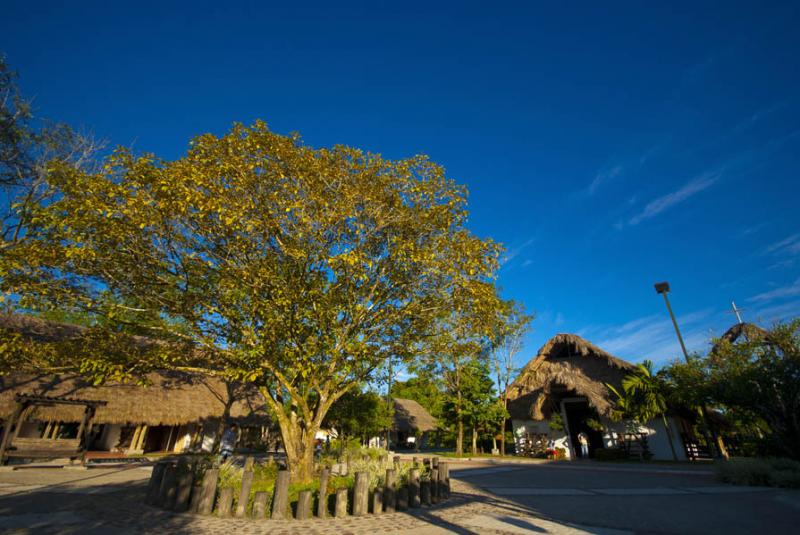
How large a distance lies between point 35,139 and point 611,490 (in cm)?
2831

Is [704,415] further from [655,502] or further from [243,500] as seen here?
[243,500]

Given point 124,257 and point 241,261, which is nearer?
point 124,257

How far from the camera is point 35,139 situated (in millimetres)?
17312

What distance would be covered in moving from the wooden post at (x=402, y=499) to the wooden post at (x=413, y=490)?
0.16m

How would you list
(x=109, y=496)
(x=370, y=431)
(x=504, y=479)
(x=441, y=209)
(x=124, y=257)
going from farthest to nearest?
(x=370, y=431)
(x=504, y=479)
(x=441, y=209)
(x=124, y=257)
(x=109, y=496)

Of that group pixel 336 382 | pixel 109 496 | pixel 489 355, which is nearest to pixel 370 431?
pixel 489 355

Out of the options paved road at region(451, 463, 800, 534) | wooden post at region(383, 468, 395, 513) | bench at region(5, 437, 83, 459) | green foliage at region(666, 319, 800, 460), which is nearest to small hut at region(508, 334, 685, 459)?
green foliage at region(666, 319, 800, 460)

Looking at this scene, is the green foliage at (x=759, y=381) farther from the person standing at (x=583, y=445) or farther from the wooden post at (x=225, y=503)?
the wooden post at (x=225, y=503)

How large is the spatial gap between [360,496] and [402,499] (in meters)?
1.14

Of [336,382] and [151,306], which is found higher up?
[151,306]

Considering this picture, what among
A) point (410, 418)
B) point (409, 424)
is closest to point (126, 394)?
point (409, 424)

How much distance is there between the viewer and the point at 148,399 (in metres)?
21.1

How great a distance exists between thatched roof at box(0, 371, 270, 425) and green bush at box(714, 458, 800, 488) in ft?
68.7

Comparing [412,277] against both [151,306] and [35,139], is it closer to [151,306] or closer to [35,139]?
[151,306]
